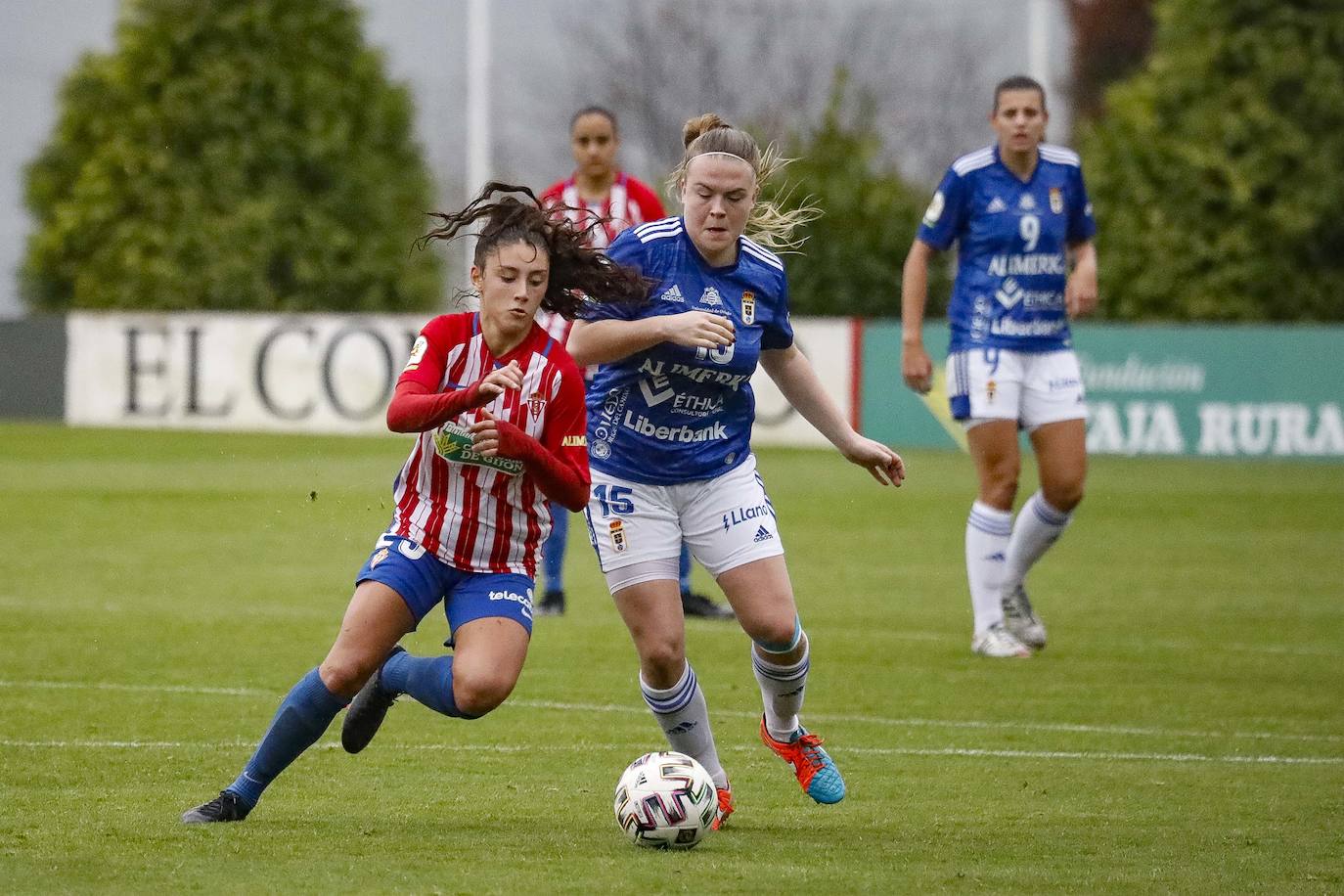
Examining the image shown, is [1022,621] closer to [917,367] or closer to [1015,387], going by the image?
[1015,387]

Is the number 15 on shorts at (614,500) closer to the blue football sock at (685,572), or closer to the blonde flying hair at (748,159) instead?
the blonde flying hair at (748,159)

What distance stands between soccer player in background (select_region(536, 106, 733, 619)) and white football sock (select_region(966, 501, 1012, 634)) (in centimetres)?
153

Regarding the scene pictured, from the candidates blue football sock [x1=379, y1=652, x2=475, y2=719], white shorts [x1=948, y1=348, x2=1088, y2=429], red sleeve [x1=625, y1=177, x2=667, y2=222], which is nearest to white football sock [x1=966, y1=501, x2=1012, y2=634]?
white shorts [x1=948, y1=348, x2=1088, y2=429]

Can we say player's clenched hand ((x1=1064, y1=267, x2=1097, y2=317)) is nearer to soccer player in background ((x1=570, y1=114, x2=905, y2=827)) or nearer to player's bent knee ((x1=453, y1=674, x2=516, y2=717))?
soccer player in background ((x1=570, y1=114, x2=905, y2=827))

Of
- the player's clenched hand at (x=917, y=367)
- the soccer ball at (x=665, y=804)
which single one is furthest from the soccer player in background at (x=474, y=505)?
the player's clenched hand at (x=917, y=367)

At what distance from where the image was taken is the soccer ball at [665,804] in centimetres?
513

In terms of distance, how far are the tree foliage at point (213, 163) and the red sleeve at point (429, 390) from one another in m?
23.6

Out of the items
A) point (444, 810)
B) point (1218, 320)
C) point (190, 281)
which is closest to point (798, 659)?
point (444, 810)

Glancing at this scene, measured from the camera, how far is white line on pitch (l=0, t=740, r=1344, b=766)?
6.50 meters

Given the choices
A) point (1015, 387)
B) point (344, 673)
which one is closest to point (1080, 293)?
point (1015, 387)

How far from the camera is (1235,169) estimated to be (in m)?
25.7

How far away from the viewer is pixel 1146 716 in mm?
7516

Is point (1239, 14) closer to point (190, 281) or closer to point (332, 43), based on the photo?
point (332, 43)

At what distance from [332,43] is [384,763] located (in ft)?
78.1
